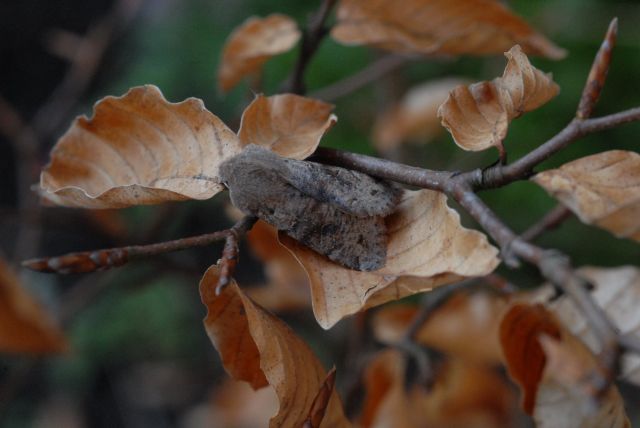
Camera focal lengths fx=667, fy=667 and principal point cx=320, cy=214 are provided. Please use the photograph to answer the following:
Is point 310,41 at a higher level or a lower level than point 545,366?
higher

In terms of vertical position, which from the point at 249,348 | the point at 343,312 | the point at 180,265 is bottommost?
the point at 180,265

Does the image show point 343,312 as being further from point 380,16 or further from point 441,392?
point 441,392

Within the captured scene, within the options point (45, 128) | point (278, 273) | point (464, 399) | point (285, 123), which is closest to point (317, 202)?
point (285, 123)

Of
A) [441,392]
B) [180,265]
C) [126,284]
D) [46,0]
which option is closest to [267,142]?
[180,265]

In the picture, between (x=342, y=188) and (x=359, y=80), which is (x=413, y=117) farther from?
(x=342, y=188)

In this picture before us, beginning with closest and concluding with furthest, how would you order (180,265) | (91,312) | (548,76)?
1. (548,76)
2. (180,265)
3. (91,312)
